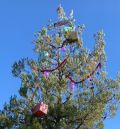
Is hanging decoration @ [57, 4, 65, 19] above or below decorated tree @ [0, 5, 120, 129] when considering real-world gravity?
above

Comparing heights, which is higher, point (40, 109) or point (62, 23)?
point (62, 23)

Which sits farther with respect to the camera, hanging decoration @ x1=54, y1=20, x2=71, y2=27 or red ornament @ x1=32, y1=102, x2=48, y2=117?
hanging decoration @ x1=54, y1=20, x2=71, y2=27

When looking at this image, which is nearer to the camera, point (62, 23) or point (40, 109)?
point (40, 109)

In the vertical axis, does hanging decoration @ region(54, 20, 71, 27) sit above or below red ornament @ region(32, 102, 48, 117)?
above

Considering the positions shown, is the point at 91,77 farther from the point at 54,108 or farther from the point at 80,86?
the point at 54,108

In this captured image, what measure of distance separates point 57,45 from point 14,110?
3.98m

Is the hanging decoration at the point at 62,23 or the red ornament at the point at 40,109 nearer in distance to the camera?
the red ornament at the point at 40,109

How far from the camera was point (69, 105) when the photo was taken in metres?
22.2

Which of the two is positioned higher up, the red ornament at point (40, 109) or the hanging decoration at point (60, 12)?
the hanging decoration at point (60, 12)

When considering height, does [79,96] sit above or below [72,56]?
below

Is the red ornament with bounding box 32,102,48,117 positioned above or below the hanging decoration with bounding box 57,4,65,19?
below

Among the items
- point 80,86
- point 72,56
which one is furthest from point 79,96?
point 72,56

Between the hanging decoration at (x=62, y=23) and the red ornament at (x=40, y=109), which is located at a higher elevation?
the hanging decoration at (x=62, y=23)

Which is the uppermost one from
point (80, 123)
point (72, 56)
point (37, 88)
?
point (72, 56)
